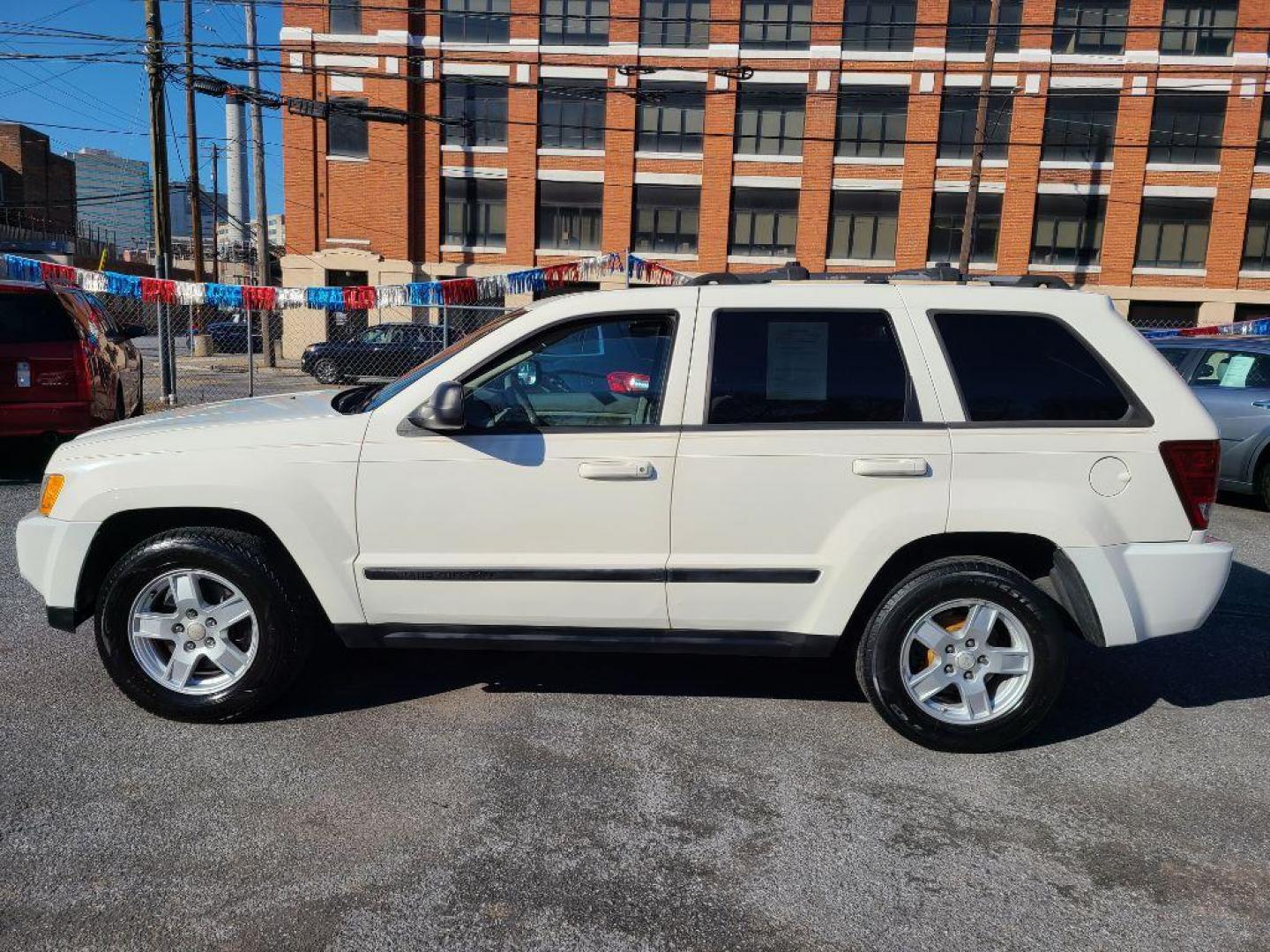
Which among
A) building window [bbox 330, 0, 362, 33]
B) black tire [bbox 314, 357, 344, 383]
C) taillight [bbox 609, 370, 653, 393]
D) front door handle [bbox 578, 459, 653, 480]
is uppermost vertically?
building window [bbox 330, 0, 362, 33]

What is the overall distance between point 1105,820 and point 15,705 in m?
4.36

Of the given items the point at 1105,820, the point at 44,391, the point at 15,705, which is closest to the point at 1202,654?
the point at 1105,820

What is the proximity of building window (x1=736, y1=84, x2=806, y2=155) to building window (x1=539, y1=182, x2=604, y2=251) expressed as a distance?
18.5ft

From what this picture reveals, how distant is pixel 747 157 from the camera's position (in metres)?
34.3

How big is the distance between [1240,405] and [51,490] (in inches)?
383

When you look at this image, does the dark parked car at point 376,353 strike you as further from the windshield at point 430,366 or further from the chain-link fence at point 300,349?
the windshield at point 430,366

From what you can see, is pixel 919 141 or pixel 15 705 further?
pixel 919 141

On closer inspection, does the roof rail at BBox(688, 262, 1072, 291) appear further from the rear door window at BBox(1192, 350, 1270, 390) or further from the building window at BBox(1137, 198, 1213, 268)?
the building window at BBox(1137, 198, 1213, 268)

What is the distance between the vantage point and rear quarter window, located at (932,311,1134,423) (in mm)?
3764

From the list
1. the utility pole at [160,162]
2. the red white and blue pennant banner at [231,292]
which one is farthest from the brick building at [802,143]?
the red white and blue pennant banner at [231,292]

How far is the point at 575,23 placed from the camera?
111 feet

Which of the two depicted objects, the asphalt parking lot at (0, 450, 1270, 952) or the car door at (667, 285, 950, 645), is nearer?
the asphalt parking lot at (0, 450, 1270, 952)

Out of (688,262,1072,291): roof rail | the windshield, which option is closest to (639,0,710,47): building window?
(688,262,1072,291): roof rail

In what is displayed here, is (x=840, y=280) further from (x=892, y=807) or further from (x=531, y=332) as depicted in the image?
(x=892, y=807)
